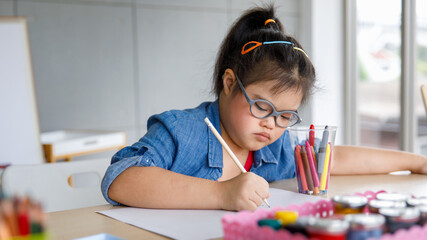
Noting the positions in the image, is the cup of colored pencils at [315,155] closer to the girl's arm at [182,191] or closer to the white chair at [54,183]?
the girl's arm at [182,191]

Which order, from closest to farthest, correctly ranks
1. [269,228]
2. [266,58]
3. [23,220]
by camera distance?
[23,220] < [269,228] < [266,58]

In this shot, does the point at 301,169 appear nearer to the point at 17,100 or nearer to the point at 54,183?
the point at 54,183

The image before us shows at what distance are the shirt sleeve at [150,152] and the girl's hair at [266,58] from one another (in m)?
0.19

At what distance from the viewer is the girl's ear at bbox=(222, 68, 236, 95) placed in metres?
1.15

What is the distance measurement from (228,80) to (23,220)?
0.83 m

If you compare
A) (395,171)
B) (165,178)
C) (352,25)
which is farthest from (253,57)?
(352,25)

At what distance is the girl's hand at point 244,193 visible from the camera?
840 millimetres

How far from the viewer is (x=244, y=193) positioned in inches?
33.2

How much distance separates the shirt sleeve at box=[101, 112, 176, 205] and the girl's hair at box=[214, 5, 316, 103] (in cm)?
19

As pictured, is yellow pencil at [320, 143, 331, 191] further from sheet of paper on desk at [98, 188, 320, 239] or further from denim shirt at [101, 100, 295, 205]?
denim shirt at [101, 100, 295, 205]

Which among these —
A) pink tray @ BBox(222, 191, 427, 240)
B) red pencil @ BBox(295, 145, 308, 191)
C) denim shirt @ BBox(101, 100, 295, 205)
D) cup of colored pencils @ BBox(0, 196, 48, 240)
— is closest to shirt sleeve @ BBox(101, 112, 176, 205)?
denim shirt @ BBox(101, 100, 295, 205)

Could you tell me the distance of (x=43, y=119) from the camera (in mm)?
2975

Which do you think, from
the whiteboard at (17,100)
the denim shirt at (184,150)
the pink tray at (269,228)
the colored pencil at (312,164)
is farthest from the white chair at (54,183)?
the whiteboard at (17,100)

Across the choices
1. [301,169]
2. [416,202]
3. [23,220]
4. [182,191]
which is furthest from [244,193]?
[23,220]
